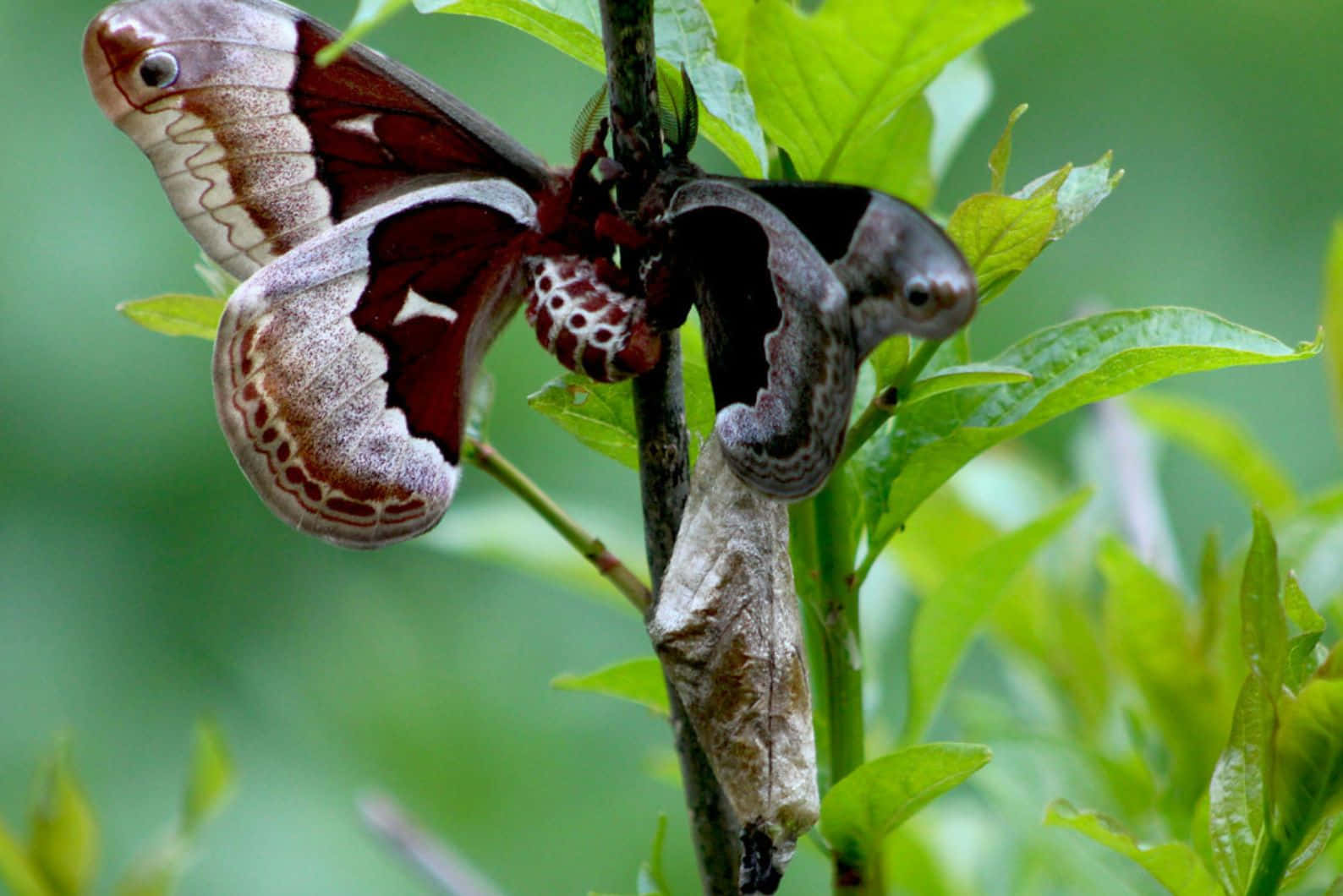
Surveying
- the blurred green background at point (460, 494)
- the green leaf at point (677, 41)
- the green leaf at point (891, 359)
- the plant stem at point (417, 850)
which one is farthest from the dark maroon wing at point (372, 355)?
the blurred green background at point (460, 494)

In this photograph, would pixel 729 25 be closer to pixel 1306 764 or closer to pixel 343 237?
pixel 343 237

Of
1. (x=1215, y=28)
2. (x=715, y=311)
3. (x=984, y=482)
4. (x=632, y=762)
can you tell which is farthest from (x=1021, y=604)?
(x=1215, y=28)

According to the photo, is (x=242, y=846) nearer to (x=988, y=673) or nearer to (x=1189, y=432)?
(x=988, y=673)

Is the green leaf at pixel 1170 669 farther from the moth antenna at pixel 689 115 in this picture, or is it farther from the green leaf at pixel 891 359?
the moth antenna at pixel 689 115

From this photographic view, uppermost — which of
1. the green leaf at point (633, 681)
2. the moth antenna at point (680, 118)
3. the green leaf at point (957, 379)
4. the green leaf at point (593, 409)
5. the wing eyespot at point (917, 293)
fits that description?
the wing eyespot at point (917, 293)

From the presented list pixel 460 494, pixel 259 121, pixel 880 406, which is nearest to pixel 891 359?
pixel 880 406

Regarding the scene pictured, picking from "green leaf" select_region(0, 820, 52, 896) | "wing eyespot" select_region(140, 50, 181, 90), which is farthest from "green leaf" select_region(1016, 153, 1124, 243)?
"green leaf" select_region(0, 820, 52, 896)
